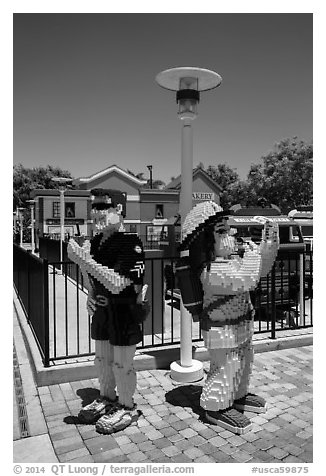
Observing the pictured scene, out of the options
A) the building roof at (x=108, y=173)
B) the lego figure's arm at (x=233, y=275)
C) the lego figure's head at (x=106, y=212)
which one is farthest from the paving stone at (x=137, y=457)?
the building roof at (x=108, y=173)

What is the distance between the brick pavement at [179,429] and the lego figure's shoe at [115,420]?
0.05 metres

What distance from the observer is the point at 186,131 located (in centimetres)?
426

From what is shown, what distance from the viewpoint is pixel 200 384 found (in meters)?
4.38

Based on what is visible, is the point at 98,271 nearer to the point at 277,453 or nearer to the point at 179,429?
the point at 179,429

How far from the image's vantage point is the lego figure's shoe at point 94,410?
349cm

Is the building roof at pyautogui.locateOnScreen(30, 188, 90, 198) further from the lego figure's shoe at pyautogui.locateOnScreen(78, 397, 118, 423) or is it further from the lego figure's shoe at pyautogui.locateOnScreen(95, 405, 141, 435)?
the lego figure's shoe at pyautogui.locateOnScreen(95, 405, 141, 435)

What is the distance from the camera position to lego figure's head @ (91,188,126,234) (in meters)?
3.38

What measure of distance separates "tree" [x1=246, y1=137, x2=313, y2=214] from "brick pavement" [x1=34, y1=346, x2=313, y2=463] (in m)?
21.5

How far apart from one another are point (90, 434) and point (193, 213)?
2.00 meters

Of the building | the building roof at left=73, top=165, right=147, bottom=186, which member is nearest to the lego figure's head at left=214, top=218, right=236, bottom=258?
the building

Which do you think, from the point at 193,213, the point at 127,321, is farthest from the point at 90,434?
the point at 193,213

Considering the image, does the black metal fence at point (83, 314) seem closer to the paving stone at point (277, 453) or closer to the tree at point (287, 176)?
the paving stone at point (277, 453)

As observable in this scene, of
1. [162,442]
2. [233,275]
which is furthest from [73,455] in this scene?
[233,275]
